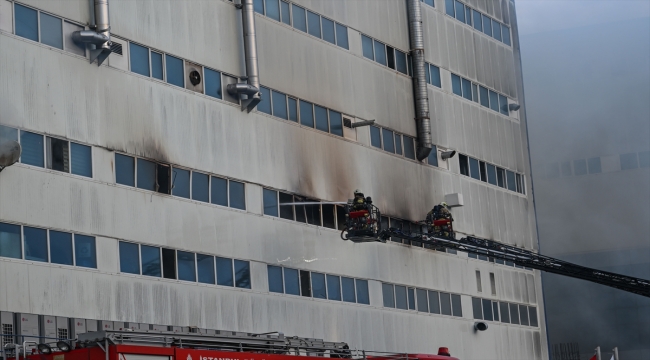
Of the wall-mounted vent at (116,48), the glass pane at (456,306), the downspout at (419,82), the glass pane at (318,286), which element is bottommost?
the glass pane at (456,306)

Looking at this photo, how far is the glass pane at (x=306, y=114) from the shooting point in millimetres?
27172

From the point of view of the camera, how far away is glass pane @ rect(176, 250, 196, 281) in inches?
874

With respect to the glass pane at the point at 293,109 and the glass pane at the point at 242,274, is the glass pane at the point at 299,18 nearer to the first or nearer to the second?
the glass pane at the point at 293,109

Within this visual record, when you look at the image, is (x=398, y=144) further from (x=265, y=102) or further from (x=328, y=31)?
(x=265, y=102)

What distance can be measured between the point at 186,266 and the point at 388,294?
8291mm

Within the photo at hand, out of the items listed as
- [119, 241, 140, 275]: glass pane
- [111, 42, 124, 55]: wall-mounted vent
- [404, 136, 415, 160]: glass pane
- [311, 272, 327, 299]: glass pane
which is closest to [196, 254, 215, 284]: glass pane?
[119, 241, 140, 275]: glass pane

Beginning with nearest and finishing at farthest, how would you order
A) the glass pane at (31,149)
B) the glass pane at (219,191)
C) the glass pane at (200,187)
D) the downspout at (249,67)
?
the glass pane at (31,149)
the glass pane at (200,187)
the glass pane at (219,191)
the downspout at (249,67)

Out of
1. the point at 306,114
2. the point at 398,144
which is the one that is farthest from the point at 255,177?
the point at 398,144

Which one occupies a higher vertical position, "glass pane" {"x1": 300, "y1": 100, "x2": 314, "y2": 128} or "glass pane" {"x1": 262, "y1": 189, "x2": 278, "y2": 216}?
"glass pane" {"x1": 300, "y1": 100, "x2": 314, "y2": 128}

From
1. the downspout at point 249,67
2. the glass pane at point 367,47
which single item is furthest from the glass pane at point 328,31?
the downspout at point 249,67

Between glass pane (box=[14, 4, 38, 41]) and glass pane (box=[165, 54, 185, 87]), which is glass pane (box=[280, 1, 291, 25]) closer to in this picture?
glass pane (box=[165, 54, 185, 87])

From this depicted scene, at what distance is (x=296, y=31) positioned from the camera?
2755cm

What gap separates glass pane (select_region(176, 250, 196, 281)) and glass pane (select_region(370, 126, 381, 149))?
8950 mm

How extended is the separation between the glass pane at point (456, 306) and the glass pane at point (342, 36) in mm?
8554
